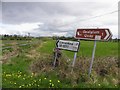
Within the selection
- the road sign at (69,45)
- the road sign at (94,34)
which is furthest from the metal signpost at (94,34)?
the road sign at (69,45)

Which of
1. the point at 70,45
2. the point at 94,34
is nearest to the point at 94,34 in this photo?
the point at 94,34

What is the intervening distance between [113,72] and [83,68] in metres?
1.51

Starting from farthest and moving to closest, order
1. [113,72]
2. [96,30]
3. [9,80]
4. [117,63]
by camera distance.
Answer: [117,63] → [113,72] → [96,30] → [9,80]

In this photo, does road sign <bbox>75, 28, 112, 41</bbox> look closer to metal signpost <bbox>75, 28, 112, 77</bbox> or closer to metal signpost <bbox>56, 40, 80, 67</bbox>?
metal signpost <bbox>75, 28, 112, 77</bbox>

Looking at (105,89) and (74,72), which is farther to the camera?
(74,72)

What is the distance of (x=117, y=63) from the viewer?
12.8 m

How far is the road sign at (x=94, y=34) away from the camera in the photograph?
34.7 feet

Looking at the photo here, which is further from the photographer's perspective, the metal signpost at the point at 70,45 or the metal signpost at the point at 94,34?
the metal signpost at the point at 70,45

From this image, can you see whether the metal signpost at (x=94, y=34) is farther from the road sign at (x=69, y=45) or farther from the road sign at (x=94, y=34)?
the road sign at (x=69, y=45)

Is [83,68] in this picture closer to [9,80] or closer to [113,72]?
[113,72]

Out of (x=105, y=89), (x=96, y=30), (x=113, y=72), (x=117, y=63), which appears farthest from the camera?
(x=117, y=63)

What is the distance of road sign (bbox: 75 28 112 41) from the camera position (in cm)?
1057

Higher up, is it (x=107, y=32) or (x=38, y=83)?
(x=107, y=32)

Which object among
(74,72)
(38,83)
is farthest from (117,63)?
(38,83)
